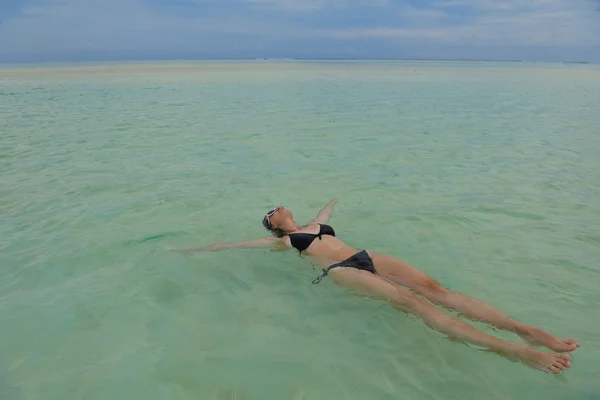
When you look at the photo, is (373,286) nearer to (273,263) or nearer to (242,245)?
(273,263)

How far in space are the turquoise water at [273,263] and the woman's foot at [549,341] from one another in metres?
0.20

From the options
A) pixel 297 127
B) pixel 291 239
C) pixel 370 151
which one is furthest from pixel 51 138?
pixel 291 239

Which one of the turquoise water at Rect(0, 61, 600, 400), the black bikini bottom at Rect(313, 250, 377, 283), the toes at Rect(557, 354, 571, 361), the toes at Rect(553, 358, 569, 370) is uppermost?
the black bikini bottom at Rect(313, 250, 377, 283)

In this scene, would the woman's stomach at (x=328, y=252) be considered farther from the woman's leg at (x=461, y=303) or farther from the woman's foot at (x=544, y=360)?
the woman's foot at (x=544, y=360)

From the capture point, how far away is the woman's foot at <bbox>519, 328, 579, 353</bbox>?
387 centimetres

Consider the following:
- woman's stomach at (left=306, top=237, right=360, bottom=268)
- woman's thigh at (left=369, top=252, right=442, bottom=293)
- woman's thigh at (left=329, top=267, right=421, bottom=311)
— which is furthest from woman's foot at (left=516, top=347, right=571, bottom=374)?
woman's stomach at (left=306, top=237, right=360, bottom=268)

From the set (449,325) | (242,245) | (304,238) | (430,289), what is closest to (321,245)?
(304,238)

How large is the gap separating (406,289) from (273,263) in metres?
1.85

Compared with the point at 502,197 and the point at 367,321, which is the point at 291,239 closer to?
the point at 367,321

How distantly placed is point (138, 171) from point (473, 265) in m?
8.00

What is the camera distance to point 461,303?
4.48 metres

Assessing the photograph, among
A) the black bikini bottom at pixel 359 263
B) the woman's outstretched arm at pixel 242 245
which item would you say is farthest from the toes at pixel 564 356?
the woman's outstretched arm at pixel 242 245

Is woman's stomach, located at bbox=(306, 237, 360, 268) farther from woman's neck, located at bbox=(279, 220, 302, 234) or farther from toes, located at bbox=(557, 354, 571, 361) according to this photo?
toes, located at bbox=(557, 354, 571, 361)

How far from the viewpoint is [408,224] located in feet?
24.2
